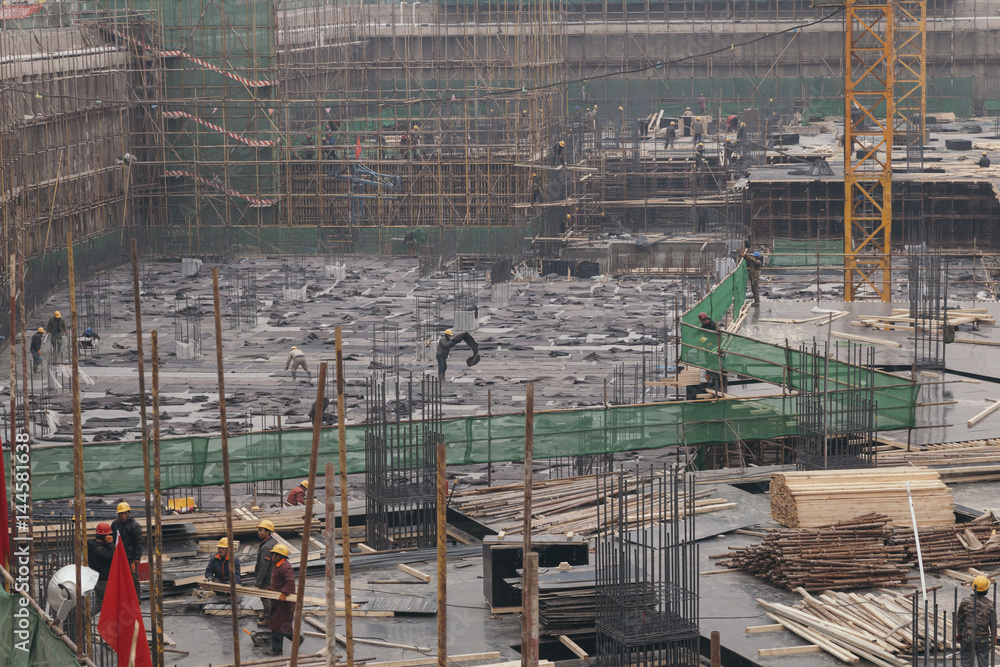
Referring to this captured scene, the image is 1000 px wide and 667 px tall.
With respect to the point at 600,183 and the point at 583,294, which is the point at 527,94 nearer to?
the point at 600,183

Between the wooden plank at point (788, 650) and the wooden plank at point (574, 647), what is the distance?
6.19 feet

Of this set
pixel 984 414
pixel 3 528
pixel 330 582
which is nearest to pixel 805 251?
pixel 984 414

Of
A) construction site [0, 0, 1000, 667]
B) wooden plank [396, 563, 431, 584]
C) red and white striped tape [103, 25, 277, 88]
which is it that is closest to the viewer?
construction site [0, 0, 1000, 667]

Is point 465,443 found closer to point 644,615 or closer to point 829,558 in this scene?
point 829,558

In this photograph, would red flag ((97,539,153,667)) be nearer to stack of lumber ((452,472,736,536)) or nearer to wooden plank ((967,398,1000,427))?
stack of lumber ((452,472,736,536))

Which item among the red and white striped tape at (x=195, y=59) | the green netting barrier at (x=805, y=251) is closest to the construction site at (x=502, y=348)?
the red and white striped tape at (x=195, y=59)

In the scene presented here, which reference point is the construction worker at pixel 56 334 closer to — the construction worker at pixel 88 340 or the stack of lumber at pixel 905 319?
the construction worker at pixel 88 340

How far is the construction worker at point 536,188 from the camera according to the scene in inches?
2118

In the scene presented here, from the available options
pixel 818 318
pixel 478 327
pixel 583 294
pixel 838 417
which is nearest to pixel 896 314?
pixel 818 318

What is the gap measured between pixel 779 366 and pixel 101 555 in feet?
40.6

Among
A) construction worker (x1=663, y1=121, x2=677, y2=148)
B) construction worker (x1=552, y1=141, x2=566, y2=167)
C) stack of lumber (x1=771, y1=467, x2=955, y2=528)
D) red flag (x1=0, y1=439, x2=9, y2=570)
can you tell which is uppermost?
construction worker (x1=663, y1=121, x2=677, y2=148)

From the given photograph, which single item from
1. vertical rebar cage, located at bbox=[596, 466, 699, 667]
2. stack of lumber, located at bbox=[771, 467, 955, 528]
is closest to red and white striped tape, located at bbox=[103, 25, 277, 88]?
stack of lumber, located at bbox=[771, 467, 955, 528]

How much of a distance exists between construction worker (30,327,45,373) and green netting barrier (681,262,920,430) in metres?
15.2

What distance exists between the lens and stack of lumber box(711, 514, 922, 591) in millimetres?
17688
